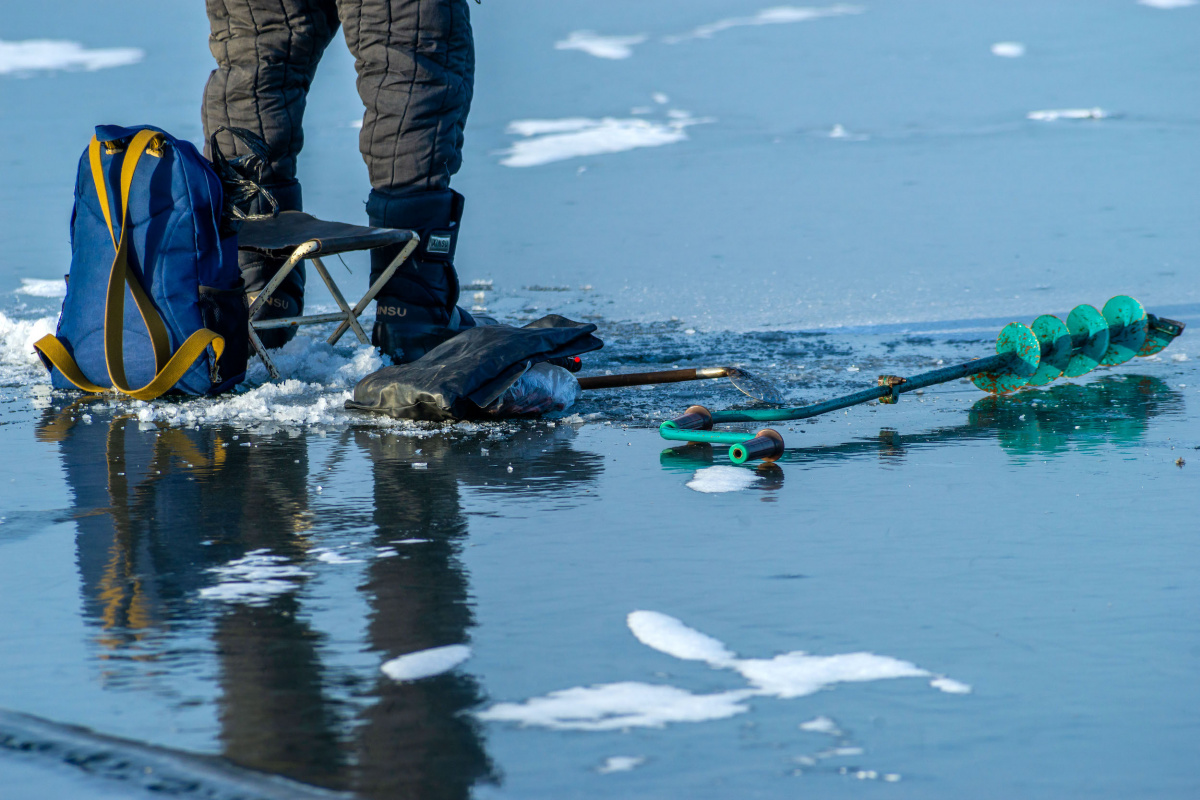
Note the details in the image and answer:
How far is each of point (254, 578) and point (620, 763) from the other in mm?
839

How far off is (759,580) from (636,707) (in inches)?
19.0

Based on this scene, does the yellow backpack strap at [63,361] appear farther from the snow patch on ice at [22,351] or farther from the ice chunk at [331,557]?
the ice chunk at [331,557]

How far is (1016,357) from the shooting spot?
11.4 ft

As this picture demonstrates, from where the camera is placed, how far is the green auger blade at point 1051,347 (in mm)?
3576

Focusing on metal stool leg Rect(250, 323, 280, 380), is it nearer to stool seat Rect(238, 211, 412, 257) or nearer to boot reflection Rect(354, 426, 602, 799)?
stool seat Rect(238, 211, 412, 257)

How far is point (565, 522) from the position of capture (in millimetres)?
2273

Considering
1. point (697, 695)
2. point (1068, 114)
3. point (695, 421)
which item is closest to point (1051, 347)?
point (695, 421)

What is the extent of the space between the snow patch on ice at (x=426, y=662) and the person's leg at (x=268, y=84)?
263 cm

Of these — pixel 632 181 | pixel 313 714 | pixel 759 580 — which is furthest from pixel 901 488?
pixel 632 181

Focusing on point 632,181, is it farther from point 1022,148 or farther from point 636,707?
point 636,707

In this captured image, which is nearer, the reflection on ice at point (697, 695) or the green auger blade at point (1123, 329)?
the reflection on ice at point (697, 695)

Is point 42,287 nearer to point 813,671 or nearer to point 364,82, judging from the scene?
point 364,82

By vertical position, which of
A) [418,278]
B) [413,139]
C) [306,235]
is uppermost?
[413,139]

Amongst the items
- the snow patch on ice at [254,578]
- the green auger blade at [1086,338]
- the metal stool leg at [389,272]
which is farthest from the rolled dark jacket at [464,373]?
the green auger blade at [1086,338]
